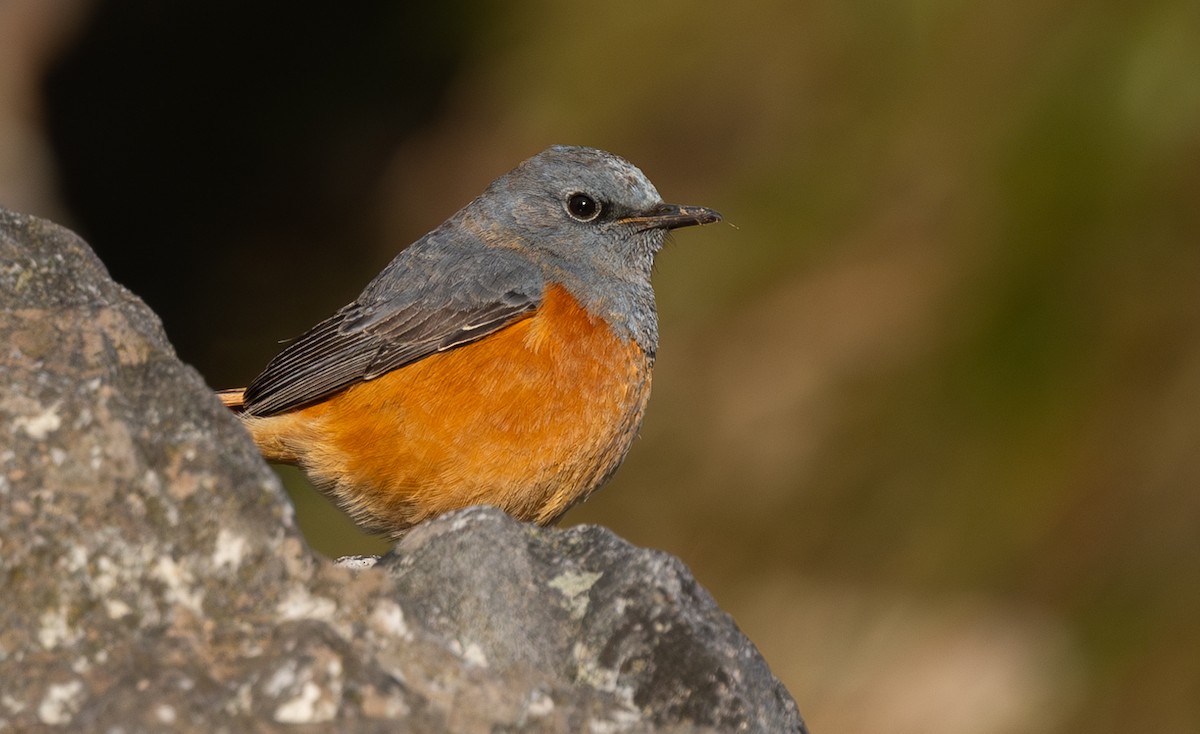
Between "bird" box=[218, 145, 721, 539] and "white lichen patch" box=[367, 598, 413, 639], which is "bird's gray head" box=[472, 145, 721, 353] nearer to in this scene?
"bird" box=[218, 145, 721, 539]

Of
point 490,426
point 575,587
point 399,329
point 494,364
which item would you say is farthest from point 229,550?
point 399,329

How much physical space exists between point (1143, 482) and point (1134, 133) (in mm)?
2432

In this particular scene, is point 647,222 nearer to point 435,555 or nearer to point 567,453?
point 567,453

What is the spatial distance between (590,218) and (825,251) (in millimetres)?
4267

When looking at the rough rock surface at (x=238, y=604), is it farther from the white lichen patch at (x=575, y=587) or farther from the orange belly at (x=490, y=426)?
the orange belly at (x=490, y=426)

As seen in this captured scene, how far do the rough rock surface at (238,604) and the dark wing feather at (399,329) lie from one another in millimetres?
2322

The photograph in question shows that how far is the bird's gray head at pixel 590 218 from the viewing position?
6336mm

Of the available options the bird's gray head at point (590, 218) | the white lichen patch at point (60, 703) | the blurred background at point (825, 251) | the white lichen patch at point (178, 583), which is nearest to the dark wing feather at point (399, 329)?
the bird's gray head at point (590, 218)

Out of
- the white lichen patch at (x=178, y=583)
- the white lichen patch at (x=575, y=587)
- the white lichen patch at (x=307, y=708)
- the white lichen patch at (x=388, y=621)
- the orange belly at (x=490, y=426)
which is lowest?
the white lichen patch at (x=307, y=708)

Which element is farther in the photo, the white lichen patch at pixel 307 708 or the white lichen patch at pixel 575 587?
the white lichen patch at pixel 575 587

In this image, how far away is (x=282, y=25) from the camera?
12688mm

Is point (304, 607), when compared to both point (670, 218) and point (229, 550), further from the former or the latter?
point (670, 218)

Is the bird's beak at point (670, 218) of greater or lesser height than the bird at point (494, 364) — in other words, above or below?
above

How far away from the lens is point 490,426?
5.59 meters
